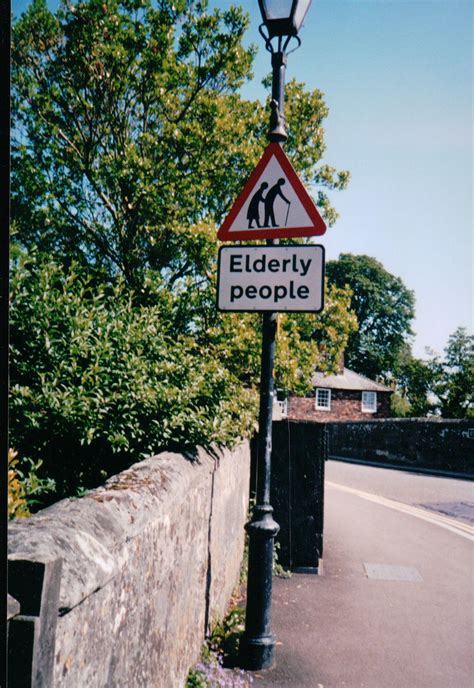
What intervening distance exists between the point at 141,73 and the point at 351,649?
31.6ft

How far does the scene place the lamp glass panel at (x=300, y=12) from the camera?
4043 millimetres

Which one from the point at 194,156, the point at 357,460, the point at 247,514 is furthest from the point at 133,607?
the point at 357,460

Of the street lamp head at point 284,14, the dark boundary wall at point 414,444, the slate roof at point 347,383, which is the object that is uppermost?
the street lamp head at point 284,14

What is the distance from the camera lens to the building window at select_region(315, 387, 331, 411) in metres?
43.4

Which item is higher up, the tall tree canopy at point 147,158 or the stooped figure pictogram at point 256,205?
the tall tree canopy at point 147,158

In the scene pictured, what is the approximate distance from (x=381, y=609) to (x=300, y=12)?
18.8ft

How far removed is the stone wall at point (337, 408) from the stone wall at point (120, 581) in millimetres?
39144

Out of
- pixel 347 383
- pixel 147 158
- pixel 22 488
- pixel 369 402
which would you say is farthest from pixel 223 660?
pixel 369 402

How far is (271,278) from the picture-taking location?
156 inches

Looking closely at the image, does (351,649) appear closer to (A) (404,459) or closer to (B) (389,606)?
(B) (389,606)

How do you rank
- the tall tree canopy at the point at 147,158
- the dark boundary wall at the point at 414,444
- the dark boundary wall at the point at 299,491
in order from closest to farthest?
the dark boundary wall at the point at 299,491 → the tall tree canopy at the point at 147,158 → the dark boundary wall at the point at 414,444

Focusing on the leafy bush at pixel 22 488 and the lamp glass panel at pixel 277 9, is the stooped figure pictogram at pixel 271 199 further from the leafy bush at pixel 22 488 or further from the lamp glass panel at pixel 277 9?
the leafy bush at pixel 22 488

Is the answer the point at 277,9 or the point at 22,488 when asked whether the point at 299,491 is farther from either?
the point at 277,9

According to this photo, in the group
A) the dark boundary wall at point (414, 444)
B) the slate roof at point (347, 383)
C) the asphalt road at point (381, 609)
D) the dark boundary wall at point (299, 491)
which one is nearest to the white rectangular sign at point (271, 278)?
the asphalt road at point (381, 609)
